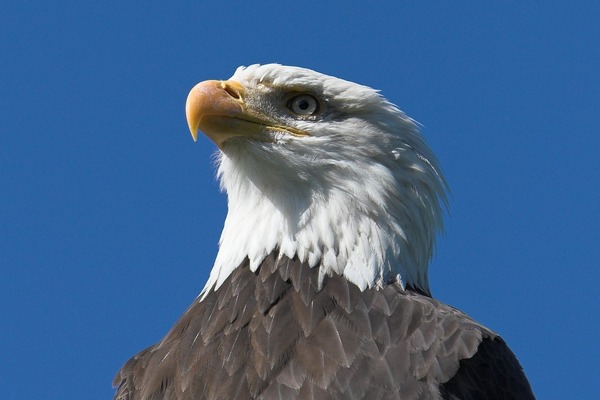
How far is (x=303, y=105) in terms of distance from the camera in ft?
25.1

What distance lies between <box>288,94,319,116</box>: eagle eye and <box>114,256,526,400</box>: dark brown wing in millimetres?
970

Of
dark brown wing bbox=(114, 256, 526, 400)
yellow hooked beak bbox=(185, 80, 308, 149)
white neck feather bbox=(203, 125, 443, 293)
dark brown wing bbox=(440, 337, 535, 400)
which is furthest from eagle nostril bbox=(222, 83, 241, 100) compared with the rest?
dark brown wing bbox=(440, 337, 535, 400)

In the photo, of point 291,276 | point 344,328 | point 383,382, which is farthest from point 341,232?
point 383,382

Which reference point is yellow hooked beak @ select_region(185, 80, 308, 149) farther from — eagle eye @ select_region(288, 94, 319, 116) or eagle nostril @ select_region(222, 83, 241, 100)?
eagle eye @ select_region(288, 94, 319, 116)

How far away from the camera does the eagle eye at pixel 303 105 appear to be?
761 cm

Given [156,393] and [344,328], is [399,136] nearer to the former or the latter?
[344,328]

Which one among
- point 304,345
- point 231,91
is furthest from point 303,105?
point 304,345

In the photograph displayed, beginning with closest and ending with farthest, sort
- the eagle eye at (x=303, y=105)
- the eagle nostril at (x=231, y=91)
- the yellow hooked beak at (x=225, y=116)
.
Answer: the yellow hooked beak at (x=225, y=116) < the eagle nostril at (x=231, y=91) < the eagle eye at (x=303, y=105)

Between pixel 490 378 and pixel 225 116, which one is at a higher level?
pixel 225 116

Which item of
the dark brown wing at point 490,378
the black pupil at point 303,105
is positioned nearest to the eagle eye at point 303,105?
the black pupil at point 303,105

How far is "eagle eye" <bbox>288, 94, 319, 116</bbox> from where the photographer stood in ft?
25.0

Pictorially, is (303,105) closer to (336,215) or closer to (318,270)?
(336,215)

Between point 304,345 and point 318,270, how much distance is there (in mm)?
753

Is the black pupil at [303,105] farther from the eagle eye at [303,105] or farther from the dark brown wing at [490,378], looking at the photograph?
the dark brown wing at [490,378]
